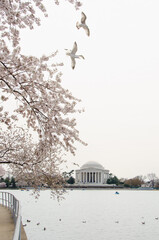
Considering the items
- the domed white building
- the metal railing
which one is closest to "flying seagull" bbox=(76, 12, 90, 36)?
the metal railing

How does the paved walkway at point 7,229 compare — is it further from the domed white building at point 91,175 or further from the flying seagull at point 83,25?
the domed white building at point 91,175

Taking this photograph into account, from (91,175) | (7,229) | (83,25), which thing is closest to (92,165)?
(91,175)

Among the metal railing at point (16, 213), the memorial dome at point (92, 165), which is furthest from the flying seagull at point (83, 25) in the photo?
the memorial dome at point (92, 165)

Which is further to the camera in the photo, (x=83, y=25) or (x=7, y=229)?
(x=7, y=229)

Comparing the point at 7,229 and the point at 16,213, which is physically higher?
the point at 16,213

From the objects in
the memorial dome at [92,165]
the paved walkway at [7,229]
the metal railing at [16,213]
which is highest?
the memorial dome at [92,165]

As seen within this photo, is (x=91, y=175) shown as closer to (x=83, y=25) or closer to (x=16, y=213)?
(x=16, y=213)

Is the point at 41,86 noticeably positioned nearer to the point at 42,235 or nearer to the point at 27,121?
the point at 27,121

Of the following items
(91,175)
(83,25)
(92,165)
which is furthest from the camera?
(92,165)

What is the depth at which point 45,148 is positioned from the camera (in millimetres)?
8781

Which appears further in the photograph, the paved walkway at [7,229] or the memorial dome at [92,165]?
the memorial dome at [92,165]

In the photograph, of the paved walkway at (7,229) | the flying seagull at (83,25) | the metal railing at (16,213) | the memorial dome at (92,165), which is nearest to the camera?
the flying seagull at (83,25)

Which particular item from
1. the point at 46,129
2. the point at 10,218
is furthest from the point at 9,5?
the point at 10,218

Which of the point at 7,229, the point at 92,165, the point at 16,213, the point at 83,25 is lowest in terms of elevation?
the point at 7,229
